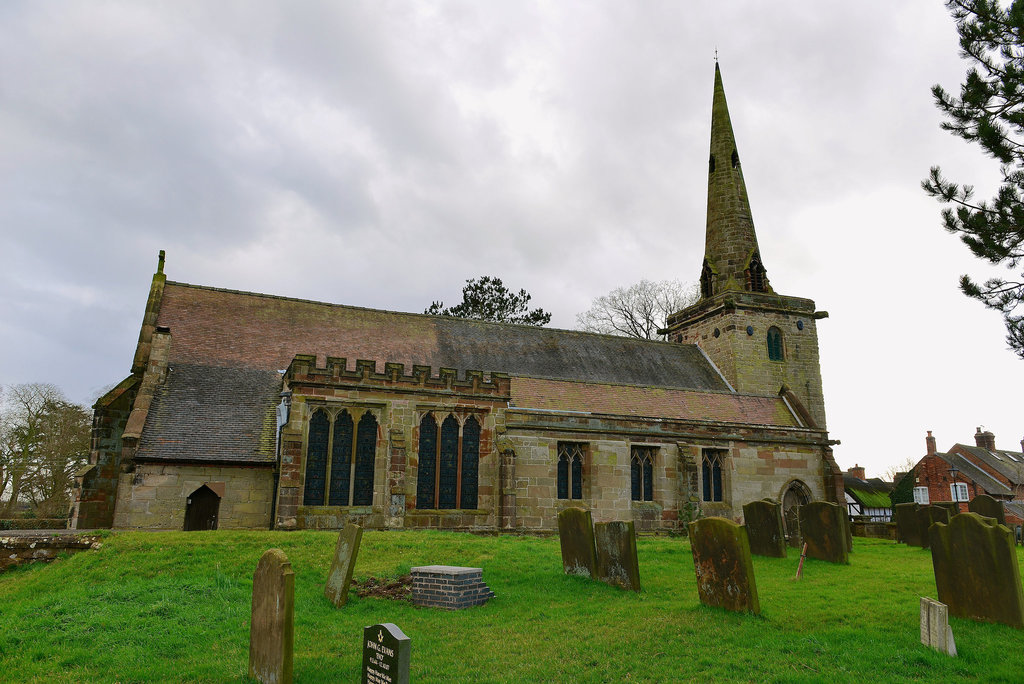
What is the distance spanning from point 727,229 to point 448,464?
21.0 metres

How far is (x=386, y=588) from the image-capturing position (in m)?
11.5

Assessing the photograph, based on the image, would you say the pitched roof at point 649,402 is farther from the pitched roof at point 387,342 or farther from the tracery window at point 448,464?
the tracery window at point 448,464

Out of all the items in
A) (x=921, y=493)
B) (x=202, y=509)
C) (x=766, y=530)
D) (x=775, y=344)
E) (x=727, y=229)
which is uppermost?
(x=727, y=229)

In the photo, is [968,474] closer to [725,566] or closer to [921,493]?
[921,493]

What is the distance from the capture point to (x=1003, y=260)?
1062 centimetres

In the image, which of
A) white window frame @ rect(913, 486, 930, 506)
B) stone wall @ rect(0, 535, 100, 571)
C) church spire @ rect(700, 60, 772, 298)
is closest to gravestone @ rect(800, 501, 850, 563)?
stone wall @ rect(0, 535, 100, 571)

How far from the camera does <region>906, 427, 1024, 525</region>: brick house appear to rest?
43.8 metres

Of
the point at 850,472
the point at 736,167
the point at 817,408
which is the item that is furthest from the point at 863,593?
the point at 850,472

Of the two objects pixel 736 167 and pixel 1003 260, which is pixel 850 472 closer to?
pixel 736 167

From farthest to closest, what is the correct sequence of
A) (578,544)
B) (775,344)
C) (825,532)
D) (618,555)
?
(775,344) → (825,532) → (578,544) → (618,555)

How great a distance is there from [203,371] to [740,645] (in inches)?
733

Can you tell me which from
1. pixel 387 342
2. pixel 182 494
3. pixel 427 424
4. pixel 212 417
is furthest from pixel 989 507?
pixel 212 417

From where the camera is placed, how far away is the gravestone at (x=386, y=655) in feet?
18.4

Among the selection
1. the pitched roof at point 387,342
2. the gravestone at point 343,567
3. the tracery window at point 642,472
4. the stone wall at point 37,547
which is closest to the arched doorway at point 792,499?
the pitched roof at point 387,342
